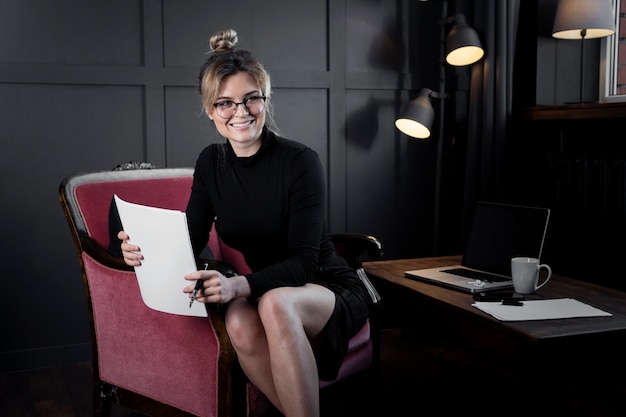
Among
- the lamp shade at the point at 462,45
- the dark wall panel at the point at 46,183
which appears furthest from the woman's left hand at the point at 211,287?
the lamp shade at the point at 462,45

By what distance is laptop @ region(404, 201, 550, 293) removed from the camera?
7.52 feet

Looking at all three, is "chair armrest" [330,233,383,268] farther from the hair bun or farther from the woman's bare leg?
the hair bun

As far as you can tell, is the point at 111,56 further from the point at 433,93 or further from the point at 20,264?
the point at 433,93

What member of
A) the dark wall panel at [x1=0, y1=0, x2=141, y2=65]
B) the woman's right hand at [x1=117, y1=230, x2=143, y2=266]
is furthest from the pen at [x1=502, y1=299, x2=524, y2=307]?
the dark wall panel at [x1=0, y1=0, x2=141, y2=65]

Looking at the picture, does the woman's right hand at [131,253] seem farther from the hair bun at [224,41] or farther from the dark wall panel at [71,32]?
the dark wall panel at [71,32]

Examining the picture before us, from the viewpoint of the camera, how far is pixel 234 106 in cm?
197

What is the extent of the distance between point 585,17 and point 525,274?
135 centimetres

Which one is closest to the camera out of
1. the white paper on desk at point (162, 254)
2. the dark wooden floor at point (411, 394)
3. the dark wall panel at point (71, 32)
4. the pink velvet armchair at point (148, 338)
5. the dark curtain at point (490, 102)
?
the white paper on desk at point (162, 254)

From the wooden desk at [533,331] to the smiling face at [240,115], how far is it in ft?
2.24

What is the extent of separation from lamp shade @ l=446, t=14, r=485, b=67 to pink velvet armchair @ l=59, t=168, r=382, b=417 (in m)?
1.18

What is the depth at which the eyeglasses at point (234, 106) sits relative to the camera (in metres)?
1.97

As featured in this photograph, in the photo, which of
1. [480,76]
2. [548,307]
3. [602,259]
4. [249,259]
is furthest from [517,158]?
[249,259]

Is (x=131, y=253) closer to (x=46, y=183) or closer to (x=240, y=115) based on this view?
(x=240, y=115)

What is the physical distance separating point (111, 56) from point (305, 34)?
855 mm
